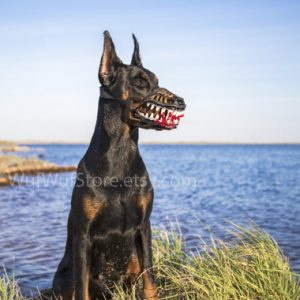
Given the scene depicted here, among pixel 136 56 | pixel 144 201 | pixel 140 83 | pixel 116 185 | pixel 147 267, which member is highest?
pixel 136 56

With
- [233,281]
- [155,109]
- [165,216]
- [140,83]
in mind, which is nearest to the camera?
[155,109]

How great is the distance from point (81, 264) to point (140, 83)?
1600 millimetres

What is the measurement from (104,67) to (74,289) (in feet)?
6.38

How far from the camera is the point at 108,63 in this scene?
4062mm

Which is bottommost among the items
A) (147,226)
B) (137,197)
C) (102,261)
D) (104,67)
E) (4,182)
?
(4,182)

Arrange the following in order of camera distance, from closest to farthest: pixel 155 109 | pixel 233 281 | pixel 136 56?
pixel 155 109, pixel 233 281, pixel 136 56

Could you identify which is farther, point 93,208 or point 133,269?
point 133,269

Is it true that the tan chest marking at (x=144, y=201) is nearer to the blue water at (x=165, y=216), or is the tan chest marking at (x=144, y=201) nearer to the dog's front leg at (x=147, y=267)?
the dog's front leg at (x=147, y=267)

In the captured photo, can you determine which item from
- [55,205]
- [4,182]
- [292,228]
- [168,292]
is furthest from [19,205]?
[168,292]

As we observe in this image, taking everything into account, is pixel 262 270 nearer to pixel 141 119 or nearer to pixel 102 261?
pixel 102 261

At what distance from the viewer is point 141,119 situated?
12.8 feet

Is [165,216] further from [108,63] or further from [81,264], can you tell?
[108,63]

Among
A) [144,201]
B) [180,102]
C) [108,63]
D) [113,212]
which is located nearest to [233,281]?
[144,201]

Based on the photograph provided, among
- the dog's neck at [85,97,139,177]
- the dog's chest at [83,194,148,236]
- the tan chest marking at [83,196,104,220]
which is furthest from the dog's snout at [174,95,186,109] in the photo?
the tan chest marking at [83,196,104,220]
